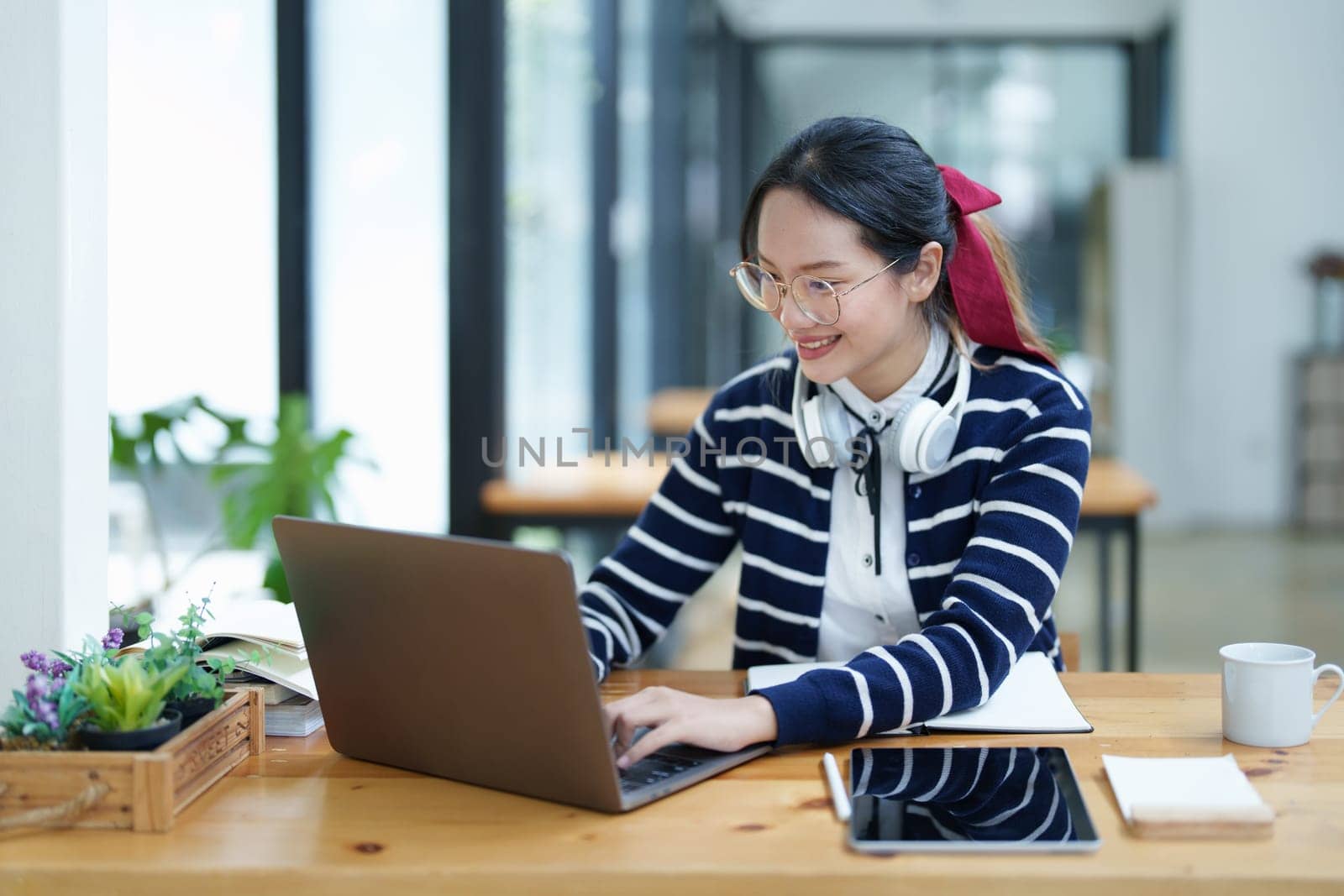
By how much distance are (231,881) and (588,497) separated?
7.03 feet

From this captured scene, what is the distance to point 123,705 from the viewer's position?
108 cm

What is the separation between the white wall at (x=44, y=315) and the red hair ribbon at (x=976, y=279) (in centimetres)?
95

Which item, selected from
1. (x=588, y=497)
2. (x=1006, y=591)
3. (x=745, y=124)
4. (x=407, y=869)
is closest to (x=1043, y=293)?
(x=745, y=124)

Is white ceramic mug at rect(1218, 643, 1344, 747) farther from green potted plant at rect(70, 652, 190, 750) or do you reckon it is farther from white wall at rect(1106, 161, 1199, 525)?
white wall at rect(1106, 161, 1199, 525)

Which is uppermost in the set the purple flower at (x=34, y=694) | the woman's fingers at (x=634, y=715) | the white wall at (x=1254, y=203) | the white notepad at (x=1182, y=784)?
the white wall at (x=1254, y=203)

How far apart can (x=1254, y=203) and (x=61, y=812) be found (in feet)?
24.8

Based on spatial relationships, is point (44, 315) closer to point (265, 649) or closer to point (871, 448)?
point (265, 649)

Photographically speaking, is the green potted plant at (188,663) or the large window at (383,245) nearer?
the green potted plant at (188,663)

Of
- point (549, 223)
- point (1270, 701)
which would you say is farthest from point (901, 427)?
point (549, 223)

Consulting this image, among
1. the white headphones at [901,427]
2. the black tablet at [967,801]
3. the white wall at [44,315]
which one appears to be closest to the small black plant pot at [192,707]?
the white wall at [44,315]

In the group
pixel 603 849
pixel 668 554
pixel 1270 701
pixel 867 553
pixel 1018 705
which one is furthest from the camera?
pixel 668 554

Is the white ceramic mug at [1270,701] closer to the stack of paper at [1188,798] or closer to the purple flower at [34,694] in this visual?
the stack of paper at [1188,798]

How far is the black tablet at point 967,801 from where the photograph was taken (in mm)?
977

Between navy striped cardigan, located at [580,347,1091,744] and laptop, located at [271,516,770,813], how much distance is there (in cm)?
13
